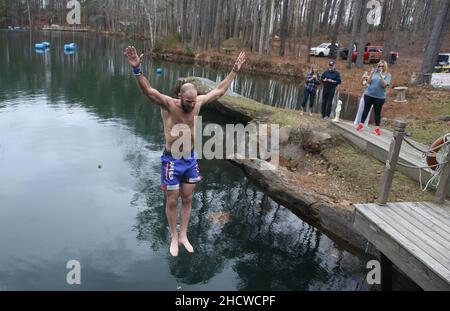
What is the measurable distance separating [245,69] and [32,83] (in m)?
16.0

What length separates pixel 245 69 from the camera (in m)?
30.5

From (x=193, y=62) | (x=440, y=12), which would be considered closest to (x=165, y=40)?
(x=193, y=62)

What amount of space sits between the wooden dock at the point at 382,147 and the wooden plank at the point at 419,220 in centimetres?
136

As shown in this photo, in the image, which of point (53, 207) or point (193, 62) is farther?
point (193, 62)

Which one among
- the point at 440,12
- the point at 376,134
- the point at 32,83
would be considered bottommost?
the point at 32,83

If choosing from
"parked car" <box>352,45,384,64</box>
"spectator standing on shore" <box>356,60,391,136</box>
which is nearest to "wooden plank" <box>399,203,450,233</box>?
"spectator standing on shore" <box>356,60,391,136</box>

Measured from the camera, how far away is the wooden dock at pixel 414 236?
13.1 ft

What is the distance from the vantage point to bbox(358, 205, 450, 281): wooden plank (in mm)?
3867

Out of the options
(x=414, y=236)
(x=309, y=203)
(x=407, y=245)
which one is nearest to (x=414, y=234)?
(x=414, y=236)

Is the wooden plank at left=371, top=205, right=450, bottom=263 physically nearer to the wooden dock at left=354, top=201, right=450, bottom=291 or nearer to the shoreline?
the wooden dock at left=354, top=201, right=450, bottom=291

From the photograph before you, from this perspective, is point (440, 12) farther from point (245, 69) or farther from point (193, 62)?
point (193, 62)

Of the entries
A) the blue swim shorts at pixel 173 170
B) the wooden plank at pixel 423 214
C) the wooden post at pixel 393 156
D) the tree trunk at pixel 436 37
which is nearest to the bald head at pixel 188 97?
the blue swim shorts at pixel 173 170

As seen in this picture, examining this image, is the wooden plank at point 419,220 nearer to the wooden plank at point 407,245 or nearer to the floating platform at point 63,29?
the wooden plank at point 407,245
